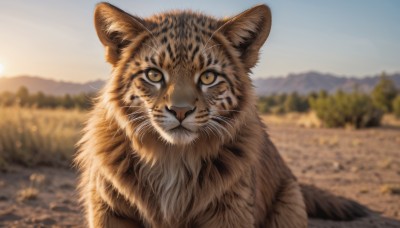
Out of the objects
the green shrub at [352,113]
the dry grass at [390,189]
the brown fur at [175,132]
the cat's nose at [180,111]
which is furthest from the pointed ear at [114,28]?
the green shrub at [352,113]

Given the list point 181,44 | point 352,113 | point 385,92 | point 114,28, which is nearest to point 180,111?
point 181,44

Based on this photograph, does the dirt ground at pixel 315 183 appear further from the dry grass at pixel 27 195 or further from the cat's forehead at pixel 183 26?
the cat's forehead at pixel 183 26

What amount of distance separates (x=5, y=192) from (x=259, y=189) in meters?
4.77

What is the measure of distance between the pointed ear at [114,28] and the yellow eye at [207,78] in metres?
0.69

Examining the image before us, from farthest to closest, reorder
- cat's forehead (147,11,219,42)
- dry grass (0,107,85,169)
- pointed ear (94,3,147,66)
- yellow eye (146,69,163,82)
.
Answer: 1. dry grass (0,107,85,169)
2. pointed ear (94,3,147,66)
3. cat's forehead (147,11,219,42)
4. yellow eye (146,69,163,82)

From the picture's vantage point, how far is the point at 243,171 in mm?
3680

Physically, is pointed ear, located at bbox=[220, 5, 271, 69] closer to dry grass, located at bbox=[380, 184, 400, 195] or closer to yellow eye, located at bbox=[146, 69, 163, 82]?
yellow eye, located at bbox=[146, 69, 163, 82]

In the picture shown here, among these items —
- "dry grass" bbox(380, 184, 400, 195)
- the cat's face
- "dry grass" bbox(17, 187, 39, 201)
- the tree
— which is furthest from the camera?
the tree

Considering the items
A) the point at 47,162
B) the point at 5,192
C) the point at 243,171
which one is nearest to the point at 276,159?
the point at 243,171

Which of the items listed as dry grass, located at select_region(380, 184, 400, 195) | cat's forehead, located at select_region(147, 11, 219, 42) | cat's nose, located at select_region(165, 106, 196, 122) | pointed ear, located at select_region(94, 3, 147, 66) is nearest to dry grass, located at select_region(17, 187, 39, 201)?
pointed ear, located at select_region(94, 3, 147, 66)

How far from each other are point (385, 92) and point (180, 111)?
36938 millimetres

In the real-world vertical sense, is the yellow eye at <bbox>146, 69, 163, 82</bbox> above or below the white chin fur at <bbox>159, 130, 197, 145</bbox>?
above

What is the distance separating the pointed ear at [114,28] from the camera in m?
3.68

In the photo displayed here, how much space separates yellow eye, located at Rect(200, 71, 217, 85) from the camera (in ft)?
11.4
